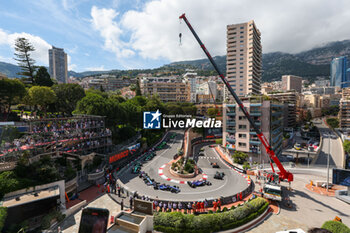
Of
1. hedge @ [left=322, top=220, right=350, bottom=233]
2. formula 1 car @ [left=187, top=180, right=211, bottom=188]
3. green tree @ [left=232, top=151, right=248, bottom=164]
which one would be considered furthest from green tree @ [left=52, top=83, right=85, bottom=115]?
hedge @ [left=322, top=220, right=350, bottom=233]

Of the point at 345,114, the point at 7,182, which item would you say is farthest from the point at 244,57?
the point at 7,182

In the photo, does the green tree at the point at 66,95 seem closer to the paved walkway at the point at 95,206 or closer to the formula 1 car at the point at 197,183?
the paved walkway at the point at 95,206

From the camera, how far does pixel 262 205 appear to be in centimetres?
2258

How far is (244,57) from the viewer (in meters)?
92.8

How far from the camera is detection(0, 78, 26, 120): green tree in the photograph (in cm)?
3788

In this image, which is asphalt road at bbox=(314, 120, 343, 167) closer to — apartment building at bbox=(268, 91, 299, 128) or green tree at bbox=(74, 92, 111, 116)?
apartment building at bbox=(268, 91, 299, 128)

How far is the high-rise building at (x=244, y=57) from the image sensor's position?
90.2m

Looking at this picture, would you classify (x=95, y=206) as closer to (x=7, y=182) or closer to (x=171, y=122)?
(x=7, y=182)

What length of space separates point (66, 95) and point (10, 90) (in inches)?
630

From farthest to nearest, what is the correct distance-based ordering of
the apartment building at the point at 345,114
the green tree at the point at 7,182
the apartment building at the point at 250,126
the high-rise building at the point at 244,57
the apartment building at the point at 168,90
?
the apartment building at the point at 168,90 < the high-rise building at the point at 244,57 < the apartment building at the point at 345,114 < the apartment building at the point at 250,126 < the green tree at the point at 7,182

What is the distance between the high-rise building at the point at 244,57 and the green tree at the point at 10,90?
8900 centimetres

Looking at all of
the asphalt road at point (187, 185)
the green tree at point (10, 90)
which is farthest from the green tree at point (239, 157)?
the green tree at point (10, 90)

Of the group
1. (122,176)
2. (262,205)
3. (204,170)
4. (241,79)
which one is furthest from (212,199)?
(241,79)

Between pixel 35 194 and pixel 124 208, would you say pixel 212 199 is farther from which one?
pixel 35 194
